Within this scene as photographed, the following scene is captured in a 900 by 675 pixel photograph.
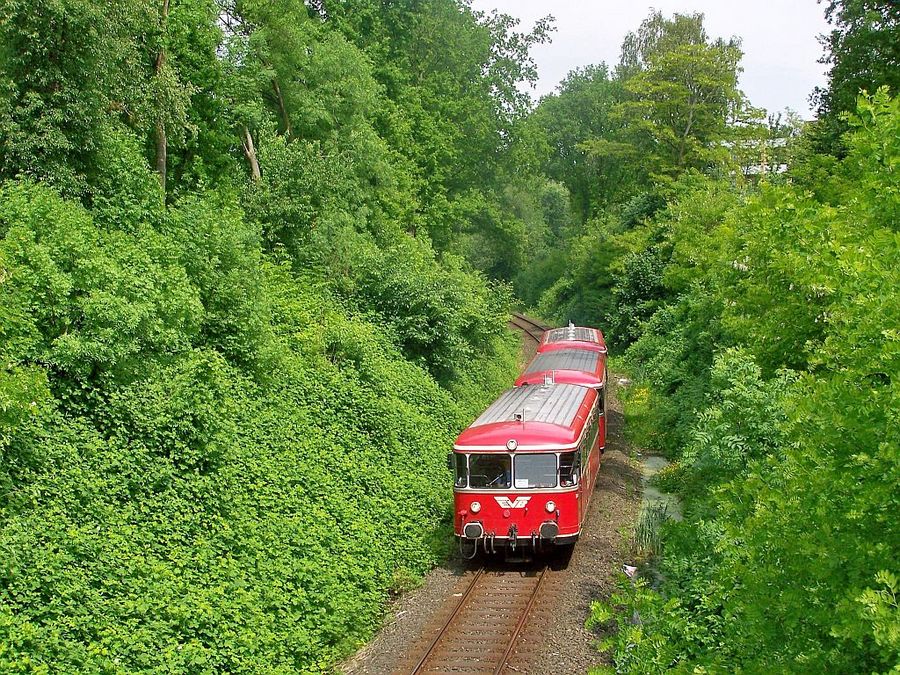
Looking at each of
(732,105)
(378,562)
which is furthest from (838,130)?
(378,562)

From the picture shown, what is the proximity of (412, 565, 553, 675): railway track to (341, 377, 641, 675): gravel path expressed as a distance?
212 millimetres

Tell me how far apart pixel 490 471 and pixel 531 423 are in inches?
46.2

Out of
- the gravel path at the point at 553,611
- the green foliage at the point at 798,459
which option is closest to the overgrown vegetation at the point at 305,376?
the green foliage at the point at 798,459

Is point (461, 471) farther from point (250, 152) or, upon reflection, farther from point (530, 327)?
point (530, 327)

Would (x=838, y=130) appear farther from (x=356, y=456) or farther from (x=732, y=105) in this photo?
(x=356, y=456)

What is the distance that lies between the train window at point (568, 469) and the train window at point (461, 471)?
5.33 ft

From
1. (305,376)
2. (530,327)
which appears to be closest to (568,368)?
(305,376)

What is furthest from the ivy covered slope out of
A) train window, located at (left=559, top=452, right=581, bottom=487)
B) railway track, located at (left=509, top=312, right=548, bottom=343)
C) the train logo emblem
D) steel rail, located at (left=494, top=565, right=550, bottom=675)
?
railway track, located at (left=509, top=312, right=548, bottom=343)

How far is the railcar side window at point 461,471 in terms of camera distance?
1489 centimetres

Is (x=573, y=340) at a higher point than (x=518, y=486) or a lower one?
higher

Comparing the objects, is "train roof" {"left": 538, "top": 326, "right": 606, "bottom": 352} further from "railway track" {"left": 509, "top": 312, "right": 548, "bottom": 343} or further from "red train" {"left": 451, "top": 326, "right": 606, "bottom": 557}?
"railway track" {"left": 509, "top": 312, "right": 548, "bottom": 343}

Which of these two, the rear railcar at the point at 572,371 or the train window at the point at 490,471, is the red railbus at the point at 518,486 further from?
the rear railcar at the point at 572,371

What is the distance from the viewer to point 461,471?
49.2ft

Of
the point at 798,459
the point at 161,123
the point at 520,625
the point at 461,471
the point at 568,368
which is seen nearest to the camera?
the point at 798,459
